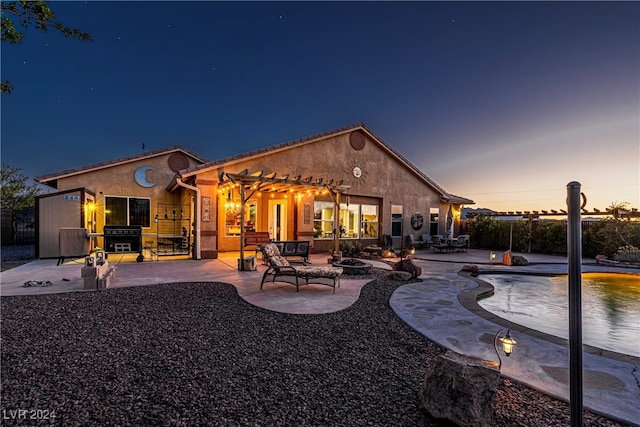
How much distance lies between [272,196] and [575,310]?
13.4 metres

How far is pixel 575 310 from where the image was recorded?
1.68 m

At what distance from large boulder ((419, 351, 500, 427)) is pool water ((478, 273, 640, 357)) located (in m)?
3.20

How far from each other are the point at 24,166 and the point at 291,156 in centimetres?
2038

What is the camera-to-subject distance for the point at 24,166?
19.4m

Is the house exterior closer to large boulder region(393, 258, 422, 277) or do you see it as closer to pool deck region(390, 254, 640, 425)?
large boulder region(393, 258, 422, 277)

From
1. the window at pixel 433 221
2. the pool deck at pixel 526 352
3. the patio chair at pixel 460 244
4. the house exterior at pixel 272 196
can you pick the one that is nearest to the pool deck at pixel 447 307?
the pool deck at pixel 526 352

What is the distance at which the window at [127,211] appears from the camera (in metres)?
13.8

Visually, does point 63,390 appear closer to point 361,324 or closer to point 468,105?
point 361,324

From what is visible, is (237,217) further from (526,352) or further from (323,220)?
(526,352)

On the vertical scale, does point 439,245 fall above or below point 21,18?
below

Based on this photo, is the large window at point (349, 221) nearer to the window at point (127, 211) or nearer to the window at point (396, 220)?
the window at point (396, 220)

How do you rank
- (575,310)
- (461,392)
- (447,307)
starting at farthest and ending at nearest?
(447,307)
(461,392)
(575,310)

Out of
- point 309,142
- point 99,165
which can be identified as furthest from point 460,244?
point 99,165

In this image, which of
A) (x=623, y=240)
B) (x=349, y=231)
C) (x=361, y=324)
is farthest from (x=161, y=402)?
(x=623, y=240)
